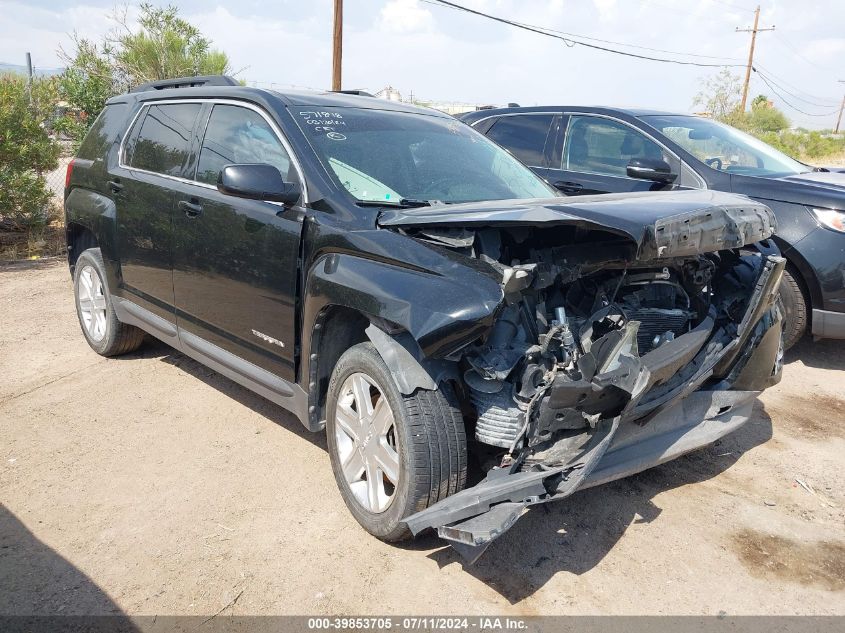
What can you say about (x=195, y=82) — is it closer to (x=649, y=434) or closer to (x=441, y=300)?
(x=441, y=300)

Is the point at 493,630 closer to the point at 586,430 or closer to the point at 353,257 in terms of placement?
the point at 586,430

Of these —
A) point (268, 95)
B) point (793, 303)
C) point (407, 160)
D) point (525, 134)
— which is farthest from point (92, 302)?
point (793, 303)

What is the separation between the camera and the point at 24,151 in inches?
348

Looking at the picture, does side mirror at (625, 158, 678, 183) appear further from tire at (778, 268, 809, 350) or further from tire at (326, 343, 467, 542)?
tire at (326, 343, 467, 542)

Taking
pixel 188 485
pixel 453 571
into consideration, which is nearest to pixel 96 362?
pixel 188 485

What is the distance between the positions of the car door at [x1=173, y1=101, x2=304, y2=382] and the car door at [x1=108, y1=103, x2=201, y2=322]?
0.51 ft

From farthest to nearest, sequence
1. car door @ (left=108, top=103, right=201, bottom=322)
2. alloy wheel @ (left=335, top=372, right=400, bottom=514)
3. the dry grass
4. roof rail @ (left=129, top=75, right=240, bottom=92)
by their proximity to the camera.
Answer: the dry grass, roof rail @ (left=129, top=75, right=240, bottom=92), car door @ (left=108, top=103, right=201, bottom=322), alloy wheel @ (left=335, top=372, right=400, bottom=514)

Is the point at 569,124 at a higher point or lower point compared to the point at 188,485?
higher

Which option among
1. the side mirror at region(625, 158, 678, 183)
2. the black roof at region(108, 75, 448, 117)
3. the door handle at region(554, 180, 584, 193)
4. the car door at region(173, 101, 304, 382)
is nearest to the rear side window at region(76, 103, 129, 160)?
the black roof at region(108, 75, 448, 117)

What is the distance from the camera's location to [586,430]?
2.77 metres

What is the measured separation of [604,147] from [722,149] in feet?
3.32

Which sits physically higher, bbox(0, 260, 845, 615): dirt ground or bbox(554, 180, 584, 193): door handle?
bbox(554, 180, 584, 193): door handle

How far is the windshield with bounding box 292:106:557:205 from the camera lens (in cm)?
346

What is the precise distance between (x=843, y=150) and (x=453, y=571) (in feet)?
165
